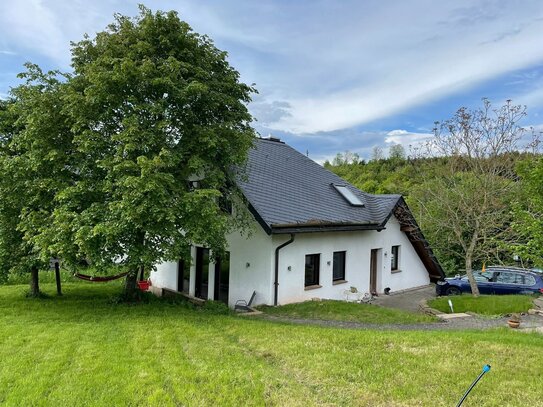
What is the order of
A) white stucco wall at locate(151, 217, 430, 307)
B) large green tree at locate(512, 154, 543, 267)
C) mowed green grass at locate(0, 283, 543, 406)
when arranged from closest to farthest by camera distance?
mowed green grass at locate(0, 283, 543, 406) → large green tree at locate(512, 154, 543, 267) → white stucco wall at locate(151, 217, 430, 307)

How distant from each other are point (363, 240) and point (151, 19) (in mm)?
10947

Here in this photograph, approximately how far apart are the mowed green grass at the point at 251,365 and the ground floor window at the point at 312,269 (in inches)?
186

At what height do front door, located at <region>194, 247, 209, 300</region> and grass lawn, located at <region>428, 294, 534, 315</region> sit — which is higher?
front door, located at <region>194, 247, 209, 300</region>

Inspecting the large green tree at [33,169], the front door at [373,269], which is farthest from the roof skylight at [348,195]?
the large green tree at [33,169]

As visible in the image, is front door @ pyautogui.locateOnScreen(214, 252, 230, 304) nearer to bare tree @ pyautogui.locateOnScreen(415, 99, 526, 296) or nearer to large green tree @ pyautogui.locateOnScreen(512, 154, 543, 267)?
large green tree @ pyautogui.locateOnScreen(512, 154, 543, 267)

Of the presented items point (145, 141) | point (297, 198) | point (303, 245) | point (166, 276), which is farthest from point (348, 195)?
point (145, 141)

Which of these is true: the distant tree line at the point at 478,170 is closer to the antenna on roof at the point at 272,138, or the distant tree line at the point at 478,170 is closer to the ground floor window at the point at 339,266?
the ground floor window at the point at 339,266

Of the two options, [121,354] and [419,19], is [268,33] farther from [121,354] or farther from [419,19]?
[121,354]

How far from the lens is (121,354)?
663 centimetres

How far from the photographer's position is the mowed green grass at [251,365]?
5023 mm

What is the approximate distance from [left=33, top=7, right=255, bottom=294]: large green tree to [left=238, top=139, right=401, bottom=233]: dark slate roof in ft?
6.94

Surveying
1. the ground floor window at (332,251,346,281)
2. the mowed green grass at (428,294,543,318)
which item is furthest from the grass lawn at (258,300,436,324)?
the mowed green grass at (428,294,543,318)

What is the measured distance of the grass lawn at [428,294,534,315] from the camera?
13.2m

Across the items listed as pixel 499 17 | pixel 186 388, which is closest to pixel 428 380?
pixel 186 388
